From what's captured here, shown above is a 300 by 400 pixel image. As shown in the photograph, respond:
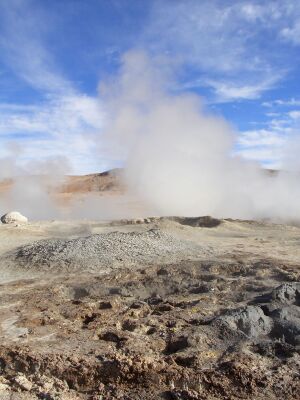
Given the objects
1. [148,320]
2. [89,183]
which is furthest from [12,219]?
[89,183]

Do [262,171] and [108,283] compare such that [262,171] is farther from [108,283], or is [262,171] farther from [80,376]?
[80,376]

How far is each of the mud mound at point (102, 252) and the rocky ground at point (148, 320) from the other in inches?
0.8

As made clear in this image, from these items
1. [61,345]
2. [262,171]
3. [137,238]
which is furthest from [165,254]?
[262,171]

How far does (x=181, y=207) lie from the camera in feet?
54.5

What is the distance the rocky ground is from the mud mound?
0.02 metres

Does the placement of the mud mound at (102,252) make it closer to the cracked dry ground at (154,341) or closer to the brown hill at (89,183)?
the cracked dry ground at (154,341)

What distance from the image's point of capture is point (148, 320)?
481cm

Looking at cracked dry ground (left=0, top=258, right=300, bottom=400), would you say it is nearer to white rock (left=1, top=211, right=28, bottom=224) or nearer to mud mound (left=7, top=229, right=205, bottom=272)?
mud mound (left=7, top=229, right=205, bottom=272)

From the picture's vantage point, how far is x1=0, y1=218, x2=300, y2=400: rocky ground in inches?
141

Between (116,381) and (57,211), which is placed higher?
(57,211)

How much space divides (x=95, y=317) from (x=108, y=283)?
1642 millimetres

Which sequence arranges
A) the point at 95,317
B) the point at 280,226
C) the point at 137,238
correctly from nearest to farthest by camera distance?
1. the point at 95,317
2. the point at 137,238
3. the point at 280,226

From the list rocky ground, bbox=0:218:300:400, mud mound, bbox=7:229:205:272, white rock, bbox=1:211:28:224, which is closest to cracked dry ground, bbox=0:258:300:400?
rocky ground, bbox=0:218:300:400

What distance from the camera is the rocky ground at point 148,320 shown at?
3.58m
